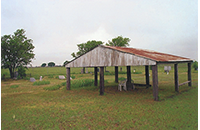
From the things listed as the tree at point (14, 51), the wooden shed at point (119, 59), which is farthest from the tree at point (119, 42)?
the wooden shed at point (119, 59)

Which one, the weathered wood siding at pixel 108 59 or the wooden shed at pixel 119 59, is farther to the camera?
the weathered wood siding at pixel 108 59

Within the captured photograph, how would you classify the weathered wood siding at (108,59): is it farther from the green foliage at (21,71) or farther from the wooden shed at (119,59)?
the green foliage at (21,71)

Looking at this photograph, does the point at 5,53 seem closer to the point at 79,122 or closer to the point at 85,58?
the point at 85,58

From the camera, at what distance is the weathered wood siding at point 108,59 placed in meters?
10.2

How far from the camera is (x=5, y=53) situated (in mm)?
27328

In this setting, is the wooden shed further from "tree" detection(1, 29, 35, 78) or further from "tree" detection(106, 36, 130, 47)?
"tree" detection(106, 36, 130, 47)

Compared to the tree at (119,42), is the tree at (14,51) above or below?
below

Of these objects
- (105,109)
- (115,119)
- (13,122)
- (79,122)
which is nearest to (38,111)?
(13,122)

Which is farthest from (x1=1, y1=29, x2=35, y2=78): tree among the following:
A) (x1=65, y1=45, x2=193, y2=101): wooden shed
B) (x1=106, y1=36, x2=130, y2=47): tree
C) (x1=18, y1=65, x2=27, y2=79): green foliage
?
(x1=106, y1=36, x2=130, y2=47): tree

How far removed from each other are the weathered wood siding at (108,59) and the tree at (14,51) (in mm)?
18212

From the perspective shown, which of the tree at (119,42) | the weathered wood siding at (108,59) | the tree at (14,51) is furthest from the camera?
the tree at (119,42)

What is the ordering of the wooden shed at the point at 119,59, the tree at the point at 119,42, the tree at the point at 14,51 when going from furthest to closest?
the tree at the point at 119,42
the tree at the point at 14,51
the wooden shed at the point at 119,59

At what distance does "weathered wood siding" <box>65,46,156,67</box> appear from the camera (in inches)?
403

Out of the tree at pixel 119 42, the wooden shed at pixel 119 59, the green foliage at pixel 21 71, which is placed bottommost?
the green foliage at pixel 21 71
